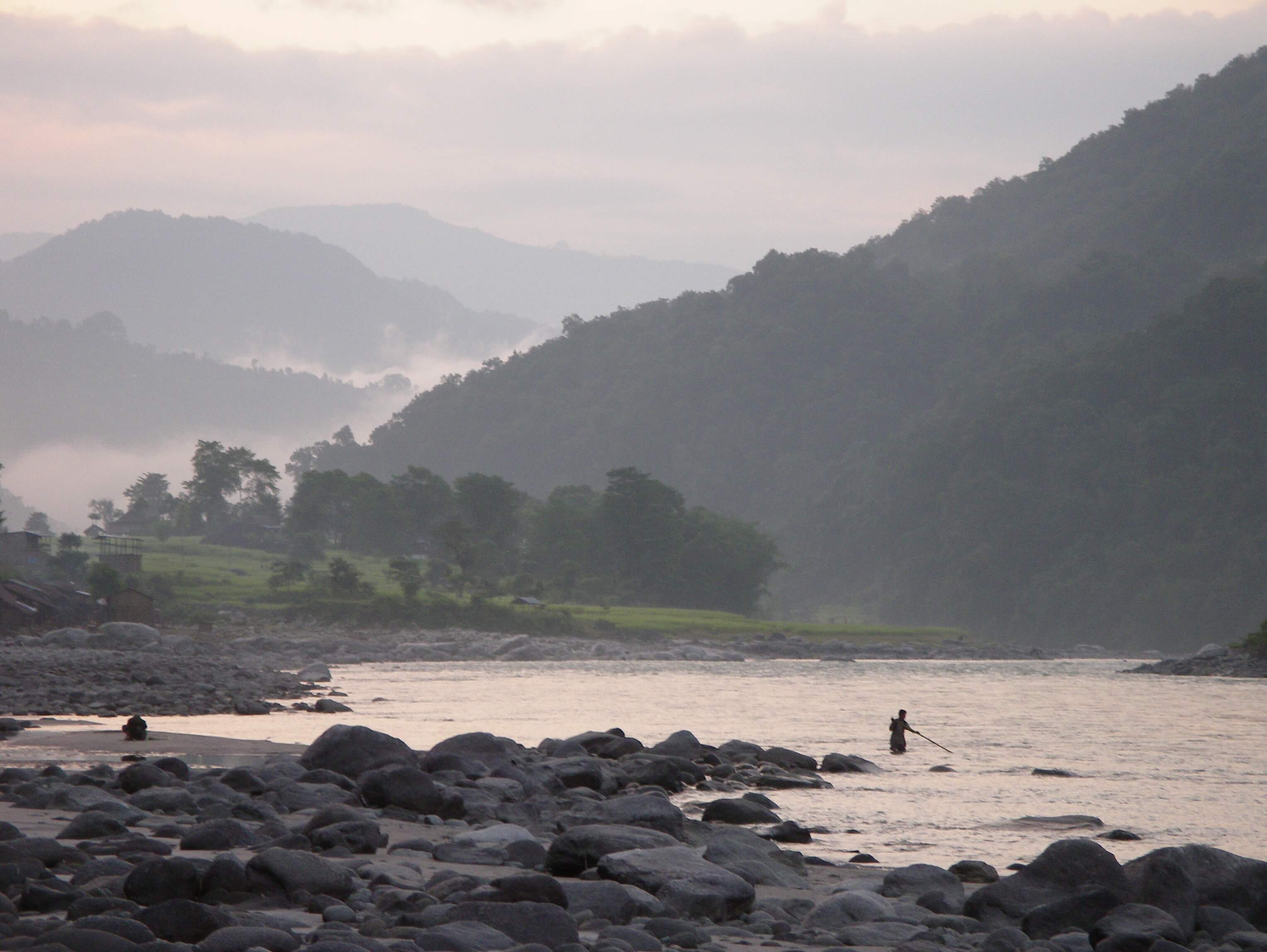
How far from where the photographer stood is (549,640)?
241ft

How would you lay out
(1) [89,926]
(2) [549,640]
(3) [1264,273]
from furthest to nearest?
(3) [1264,273] < (2) [549,640] < (1) [89,926]

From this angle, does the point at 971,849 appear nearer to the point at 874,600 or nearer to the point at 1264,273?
the point at 874,600

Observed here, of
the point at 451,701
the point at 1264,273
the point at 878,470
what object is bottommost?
the point at 451,701

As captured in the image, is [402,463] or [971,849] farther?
[402,463]

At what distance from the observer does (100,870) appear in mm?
9188

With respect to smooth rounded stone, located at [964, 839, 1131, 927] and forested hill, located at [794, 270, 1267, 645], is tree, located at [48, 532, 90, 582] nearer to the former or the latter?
smooth rounded stone, located at [964, 839, 1131, 927]

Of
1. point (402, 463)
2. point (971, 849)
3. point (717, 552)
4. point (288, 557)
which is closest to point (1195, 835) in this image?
point (971, 849)

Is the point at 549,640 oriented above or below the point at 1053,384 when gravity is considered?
below

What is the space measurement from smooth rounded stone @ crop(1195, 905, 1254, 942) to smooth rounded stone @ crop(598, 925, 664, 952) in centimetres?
452

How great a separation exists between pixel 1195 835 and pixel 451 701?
23.8 m

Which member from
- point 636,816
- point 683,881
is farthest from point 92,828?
point 636,816

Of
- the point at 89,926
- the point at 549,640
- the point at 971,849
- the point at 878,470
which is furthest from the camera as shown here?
the point at 878,470

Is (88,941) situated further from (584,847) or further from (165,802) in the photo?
(165,802)

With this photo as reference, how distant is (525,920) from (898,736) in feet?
56.8
